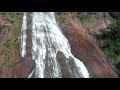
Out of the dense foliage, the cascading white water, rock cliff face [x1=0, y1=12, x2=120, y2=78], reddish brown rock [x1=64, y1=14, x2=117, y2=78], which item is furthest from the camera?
the dense foliage

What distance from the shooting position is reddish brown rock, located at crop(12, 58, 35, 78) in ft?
34.4

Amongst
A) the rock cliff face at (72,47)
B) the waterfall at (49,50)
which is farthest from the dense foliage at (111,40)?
the waterfall at (49,50)

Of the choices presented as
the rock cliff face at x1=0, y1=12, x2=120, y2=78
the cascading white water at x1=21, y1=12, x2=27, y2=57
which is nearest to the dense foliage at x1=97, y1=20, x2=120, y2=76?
the rock cliff face at x1=0, y1=12, x2=120, y2=78

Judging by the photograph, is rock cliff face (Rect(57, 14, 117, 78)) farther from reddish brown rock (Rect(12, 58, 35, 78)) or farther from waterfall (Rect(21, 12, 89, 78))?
reddish brown rock (Rect(12, 58, 35, 78))

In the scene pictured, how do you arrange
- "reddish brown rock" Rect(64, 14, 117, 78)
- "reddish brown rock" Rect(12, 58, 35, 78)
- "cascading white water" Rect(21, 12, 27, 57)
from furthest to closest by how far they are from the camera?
"cascading white water" Rect(21, 12, 27, 57) → "reddish brown rock" Rect(64, 14, 117, 78) → "reddish brown rock" Rect(12, 58, 35, 78)

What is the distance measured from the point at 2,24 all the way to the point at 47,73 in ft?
13.3

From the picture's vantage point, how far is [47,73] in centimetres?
1079

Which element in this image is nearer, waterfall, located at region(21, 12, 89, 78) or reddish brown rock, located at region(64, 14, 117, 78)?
waterfall, located at region(21, 12, 89, 78)

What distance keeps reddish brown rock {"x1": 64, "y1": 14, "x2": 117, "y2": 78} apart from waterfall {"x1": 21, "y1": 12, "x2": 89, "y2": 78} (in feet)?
0.94

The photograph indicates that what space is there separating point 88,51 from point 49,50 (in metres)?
1.87
